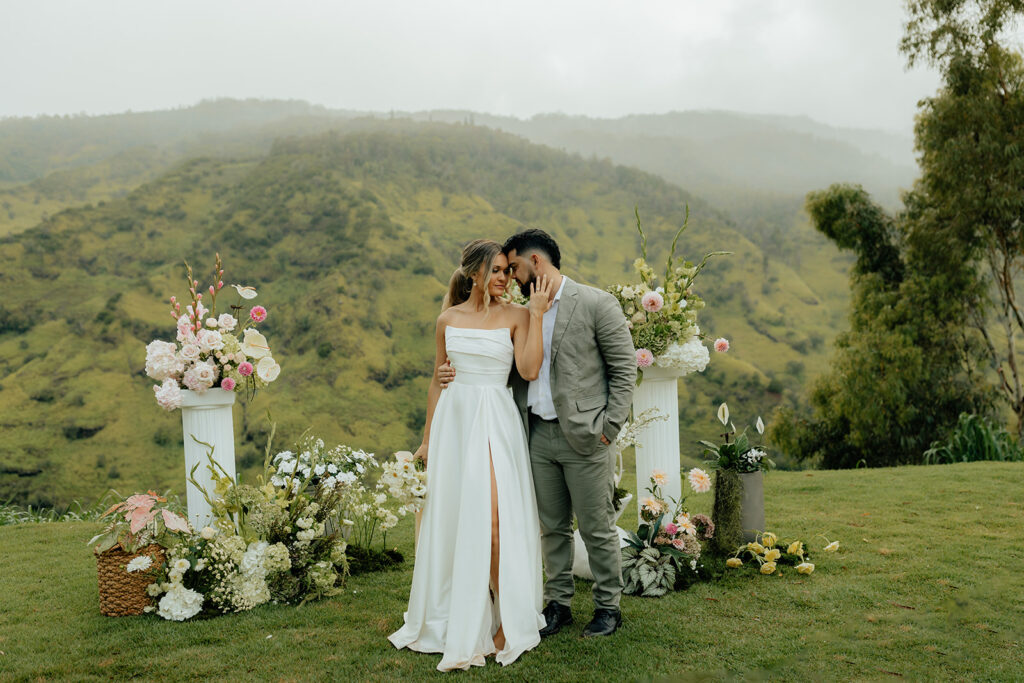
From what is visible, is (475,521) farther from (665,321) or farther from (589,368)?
(665,321)

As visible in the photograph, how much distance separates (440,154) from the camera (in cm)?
4991

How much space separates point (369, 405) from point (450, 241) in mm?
14448

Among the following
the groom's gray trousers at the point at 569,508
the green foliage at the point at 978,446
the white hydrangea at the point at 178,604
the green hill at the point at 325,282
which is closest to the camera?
the groom's gray trousers at the point at 569,508

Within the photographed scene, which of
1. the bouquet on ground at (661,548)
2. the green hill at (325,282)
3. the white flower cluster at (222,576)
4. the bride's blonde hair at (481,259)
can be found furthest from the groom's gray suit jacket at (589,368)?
the green hill at (325,282)

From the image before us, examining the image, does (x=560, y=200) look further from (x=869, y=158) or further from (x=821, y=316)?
(x=869, y=158)

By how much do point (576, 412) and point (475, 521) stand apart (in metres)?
0.81

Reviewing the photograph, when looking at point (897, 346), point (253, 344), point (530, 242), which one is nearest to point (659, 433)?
point (530, 242)

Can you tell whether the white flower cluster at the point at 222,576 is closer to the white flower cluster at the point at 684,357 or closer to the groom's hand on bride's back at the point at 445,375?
the groom's hand on bride's back at the point at 445,375

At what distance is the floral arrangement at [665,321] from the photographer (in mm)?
5137

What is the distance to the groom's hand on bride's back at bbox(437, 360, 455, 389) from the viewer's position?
13.5ft

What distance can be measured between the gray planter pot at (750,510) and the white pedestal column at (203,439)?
3810mm

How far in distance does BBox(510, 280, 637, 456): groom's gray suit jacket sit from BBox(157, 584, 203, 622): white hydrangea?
2711mm

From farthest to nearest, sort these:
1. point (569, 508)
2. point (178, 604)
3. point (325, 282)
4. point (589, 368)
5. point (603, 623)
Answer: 1. point (325, 282)
2. point (178, 604)
3. point (569, 508)
4. point (603, 623)
5. point (589, 368)

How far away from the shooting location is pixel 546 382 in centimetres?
398
